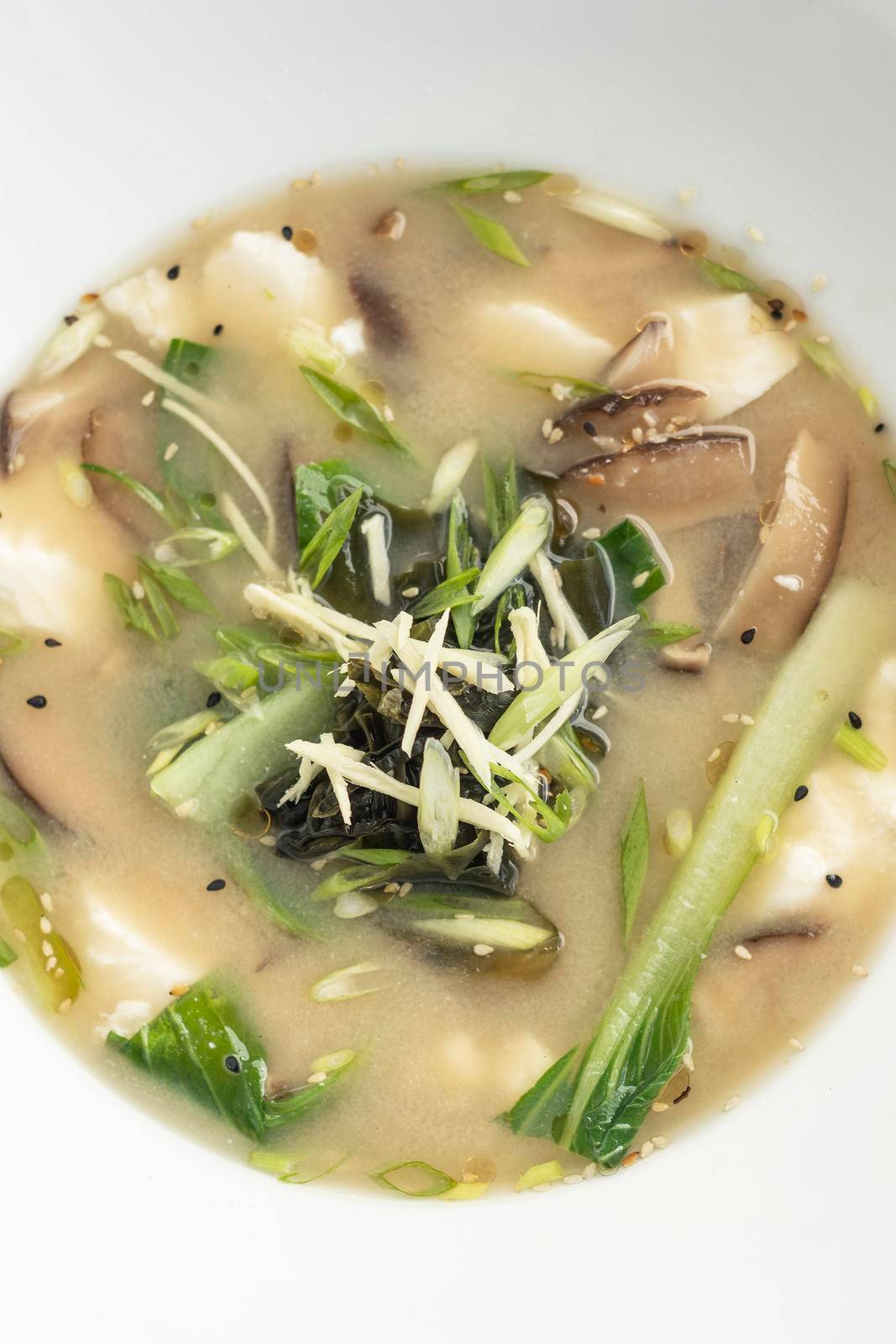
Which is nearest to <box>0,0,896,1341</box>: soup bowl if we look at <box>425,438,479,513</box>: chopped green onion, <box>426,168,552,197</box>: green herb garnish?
<box>426,168,552,197</box>: green herb garnish

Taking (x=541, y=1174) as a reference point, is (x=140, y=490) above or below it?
above

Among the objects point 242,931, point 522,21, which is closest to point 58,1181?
point 242,931

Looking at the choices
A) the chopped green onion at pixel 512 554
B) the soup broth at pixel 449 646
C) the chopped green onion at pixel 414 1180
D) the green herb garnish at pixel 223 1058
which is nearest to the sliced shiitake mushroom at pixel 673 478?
the soup broth at pixel 449 646

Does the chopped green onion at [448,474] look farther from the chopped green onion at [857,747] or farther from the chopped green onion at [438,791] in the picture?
the chopped green onion at [857,747]

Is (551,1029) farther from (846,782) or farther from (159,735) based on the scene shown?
(159,735)

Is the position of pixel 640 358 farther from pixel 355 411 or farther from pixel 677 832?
pixel 677 832

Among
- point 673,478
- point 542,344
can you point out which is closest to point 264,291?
point 542,344
